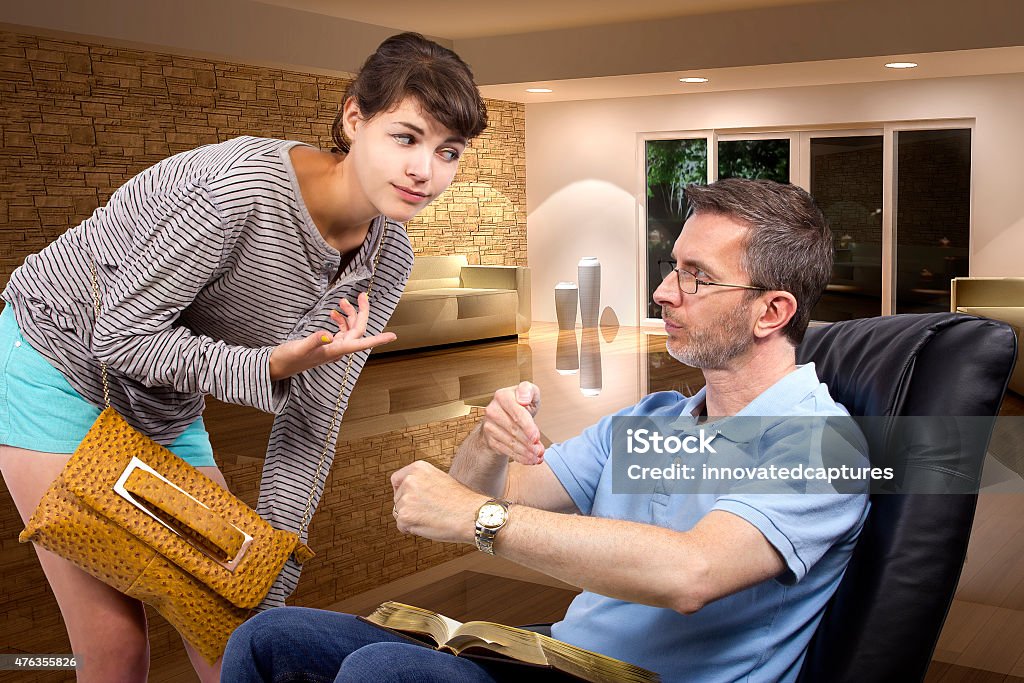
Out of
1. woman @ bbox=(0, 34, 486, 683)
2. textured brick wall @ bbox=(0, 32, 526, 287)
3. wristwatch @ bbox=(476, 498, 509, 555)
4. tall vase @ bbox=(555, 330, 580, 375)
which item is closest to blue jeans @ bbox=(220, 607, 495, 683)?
wristwatch @ bbox=(476, 498, 509, 555)

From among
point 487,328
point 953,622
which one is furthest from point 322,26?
point 953,622

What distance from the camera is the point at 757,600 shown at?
1.31m

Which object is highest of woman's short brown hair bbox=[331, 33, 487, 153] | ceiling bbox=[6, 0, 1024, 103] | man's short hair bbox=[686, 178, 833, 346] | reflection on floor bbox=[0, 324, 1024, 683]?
ceiling bbox=[6, 0, 1024, 103]

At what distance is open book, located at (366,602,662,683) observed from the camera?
3.94 feet

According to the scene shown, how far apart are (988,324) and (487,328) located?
786 cm

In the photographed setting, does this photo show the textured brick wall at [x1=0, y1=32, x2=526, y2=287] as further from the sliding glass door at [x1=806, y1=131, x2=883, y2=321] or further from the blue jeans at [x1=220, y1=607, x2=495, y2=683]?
the blue jeans at [x1=220, y1=607, x2=495, y2=683]

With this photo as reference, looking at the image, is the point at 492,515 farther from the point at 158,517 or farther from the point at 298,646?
the point at 158,517

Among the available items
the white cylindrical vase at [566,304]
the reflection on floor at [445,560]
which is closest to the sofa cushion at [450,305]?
the white cylindrical vase at [566,304]

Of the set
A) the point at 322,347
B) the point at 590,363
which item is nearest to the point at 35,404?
the point at 322,347

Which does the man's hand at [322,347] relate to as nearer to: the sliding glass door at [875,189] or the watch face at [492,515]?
the watch face at [492,515]

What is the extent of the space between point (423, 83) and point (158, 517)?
2.36ft

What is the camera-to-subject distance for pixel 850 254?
31.3 ft

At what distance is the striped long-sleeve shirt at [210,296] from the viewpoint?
Result: 1.41 m

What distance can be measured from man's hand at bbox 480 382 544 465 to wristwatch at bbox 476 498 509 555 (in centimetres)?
19
